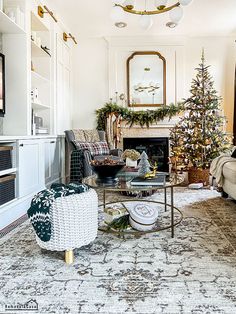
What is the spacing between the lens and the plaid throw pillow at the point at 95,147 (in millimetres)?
4578

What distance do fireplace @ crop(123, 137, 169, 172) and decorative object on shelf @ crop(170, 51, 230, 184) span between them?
30.2 inches

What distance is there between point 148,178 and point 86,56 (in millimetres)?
4338

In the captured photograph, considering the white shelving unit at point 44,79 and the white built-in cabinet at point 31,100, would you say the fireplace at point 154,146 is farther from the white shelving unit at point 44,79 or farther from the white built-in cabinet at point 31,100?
the white shelving unit at point 44,79

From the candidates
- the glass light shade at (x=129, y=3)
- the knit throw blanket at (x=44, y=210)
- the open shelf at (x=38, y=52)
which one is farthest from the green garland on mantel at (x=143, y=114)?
the knit throw blanket at (x=44, y=210)

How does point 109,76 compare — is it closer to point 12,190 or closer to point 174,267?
point 12,190

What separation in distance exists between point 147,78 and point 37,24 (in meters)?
2.46

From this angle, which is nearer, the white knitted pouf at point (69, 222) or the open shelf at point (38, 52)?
the white knitted pouf at point (69, 222)

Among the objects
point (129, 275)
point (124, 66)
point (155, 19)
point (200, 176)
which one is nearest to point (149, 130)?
point (124, 66)

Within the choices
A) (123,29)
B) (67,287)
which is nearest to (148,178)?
(67,287)

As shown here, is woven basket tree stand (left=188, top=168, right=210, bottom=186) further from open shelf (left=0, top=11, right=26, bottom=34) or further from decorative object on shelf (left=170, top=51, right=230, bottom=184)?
open shelf (left=0, top=11, right=26, bottom=34)

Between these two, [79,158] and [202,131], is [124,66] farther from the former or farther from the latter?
[79,158]

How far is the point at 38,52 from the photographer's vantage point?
4395mm

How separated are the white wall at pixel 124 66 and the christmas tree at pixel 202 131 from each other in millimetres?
938

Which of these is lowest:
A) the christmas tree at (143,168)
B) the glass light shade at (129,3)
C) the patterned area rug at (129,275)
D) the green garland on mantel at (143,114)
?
the patterned area rug at (129,275)
